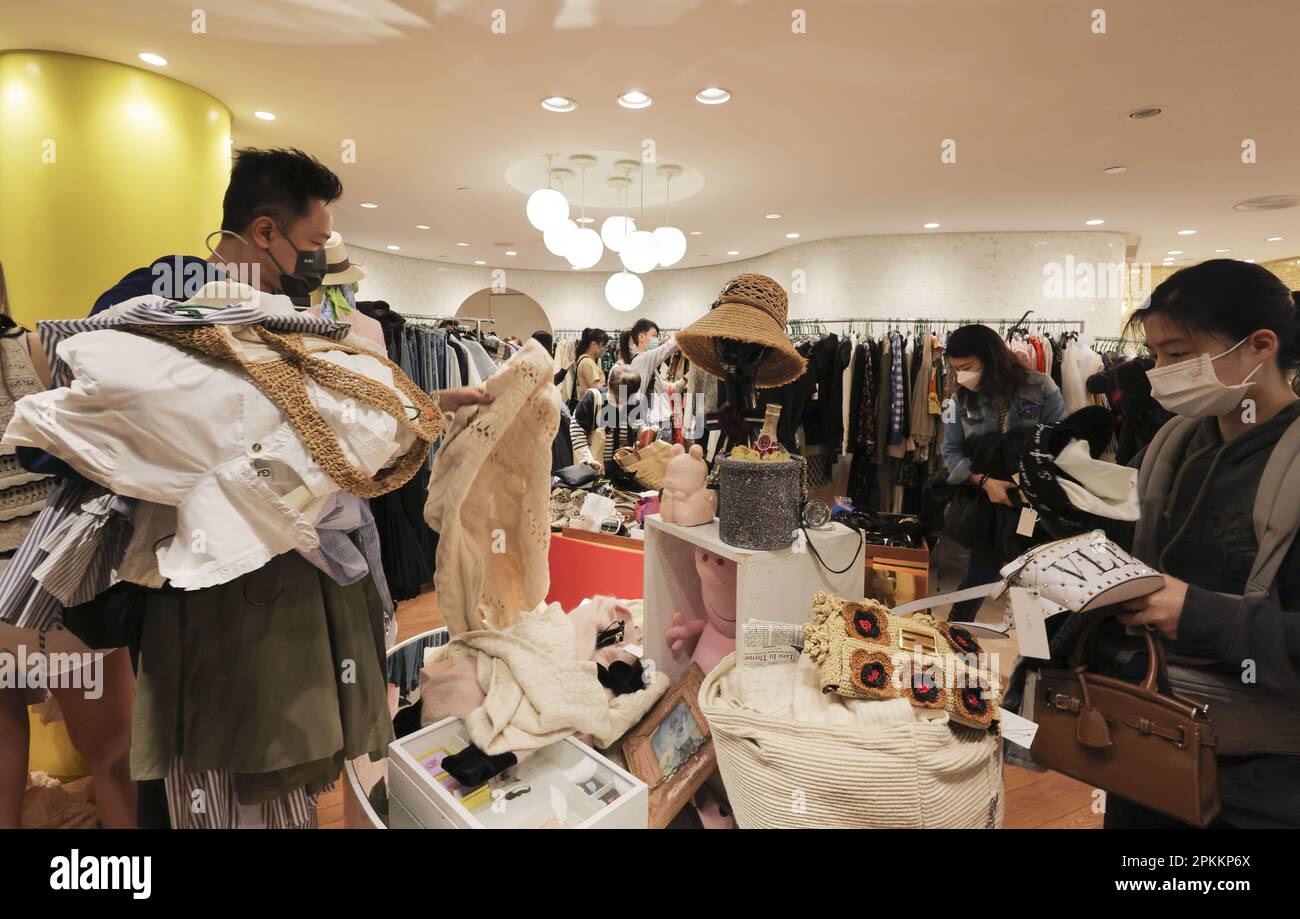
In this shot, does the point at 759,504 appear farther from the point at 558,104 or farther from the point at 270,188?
the point at 558,104

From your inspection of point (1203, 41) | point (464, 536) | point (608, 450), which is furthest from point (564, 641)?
point (1203, 41)

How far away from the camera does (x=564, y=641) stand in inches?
66.9

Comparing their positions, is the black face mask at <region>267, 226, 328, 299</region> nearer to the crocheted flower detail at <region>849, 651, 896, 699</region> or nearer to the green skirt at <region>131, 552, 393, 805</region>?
the green skirt at <region>131, 552, 393, 805</region>

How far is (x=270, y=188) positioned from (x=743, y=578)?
128 centimetres

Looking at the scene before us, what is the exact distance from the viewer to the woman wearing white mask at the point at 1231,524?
41.4 inches

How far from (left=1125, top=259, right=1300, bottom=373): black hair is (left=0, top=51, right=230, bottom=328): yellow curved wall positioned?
176 inches

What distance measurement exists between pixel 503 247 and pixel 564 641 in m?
7.79

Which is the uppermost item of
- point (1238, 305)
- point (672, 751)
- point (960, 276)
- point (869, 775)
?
point (960, 276)

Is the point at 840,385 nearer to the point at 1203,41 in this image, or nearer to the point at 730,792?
the point at 1203,41

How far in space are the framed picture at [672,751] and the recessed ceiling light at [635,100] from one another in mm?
3345

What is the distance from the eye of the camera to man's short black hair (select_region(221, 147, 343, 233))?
131cm

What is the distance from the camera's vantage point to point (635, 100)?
3.80 metres

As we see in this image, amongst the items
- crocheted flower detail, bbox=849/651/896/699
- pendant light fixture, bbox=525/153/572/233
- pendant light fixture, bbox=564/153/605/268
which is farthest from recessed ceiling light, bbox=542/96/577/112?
crocheted flower detail, bbox=849/651/896/699

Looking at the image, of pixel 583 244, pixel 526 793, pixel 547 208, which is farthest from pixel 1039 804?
pixel 583 244
